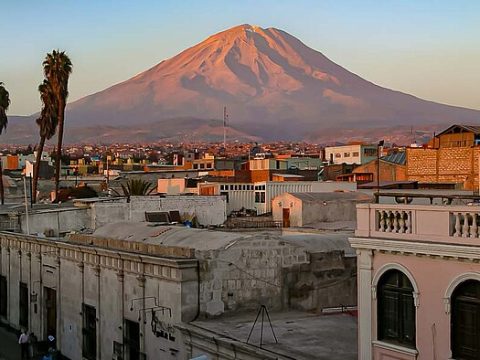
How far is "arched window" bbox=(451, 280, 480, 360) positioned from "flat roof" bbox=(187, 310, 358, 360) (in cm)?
295

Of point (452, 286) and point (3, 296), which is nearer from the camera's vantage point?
point (452, 286)

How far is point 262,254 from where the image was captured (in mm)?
19797

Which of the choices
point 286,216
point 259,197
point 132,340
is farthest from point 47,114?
point 132,340

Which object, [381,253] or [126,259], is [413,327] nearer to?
[381,253]

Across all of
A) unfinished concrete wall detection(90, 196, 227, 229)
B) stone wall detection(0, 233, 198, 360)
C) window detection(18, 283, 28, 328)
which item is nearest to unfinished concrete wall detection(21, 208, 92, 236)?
A: unfinished concrete wall detection(90, 196, 227, 229)

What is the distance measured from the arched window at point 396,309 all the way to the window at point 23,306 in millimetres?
20077

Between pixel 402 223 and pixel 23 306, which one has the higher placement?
pixel 402 223

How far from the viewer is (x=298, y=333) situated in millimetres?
17328

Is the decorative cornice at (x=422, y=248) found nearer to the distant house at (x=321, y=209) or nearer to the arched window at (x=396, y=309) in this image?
the arched window at (x=396, y=309)

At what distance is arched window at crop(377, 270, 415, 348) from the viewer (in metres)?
12.9

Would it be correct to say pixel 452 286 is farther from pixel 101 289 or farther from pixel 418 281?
pixel 101 289

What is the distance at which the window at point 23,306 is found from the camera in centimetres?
3020

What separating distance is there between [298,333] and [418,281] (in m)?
5.28

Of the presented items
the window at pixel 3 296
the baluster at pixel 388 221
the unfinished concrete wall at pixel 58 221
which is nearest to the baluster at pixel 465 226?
the baluster at pixel 388 221
